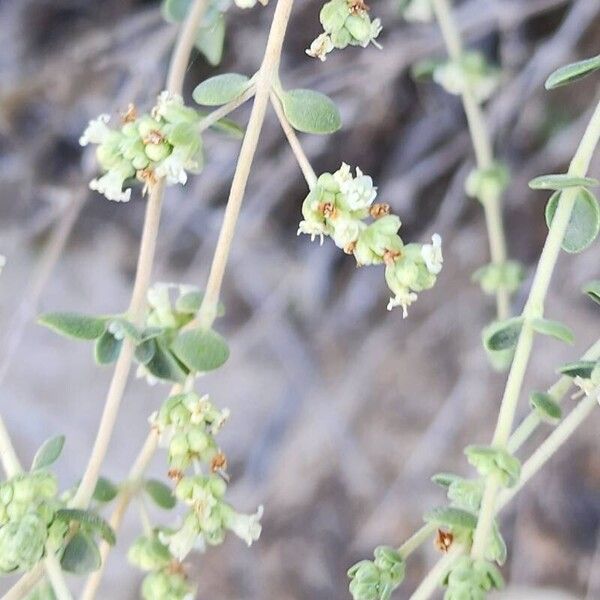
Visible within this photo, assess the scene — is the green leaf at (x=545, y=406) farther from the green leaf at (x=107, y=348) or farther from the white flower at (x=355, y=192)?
the green leaf at (x=107, y=348)

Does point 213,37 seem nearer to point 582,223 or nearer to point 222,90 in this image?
point 222,90

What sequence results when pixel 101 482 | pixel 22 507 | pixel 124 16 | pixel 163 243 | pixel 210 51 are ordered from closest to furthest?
pixel 22 507 < pixel 101 482 < pixel 210 51 < pixel 124 16 < pixel 163 243

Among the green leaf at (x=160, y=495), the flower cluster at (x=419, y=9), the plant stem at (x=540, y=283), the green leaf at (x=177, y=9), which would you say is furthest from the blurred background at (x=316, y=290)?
the plant stem at (x=540, y=283)

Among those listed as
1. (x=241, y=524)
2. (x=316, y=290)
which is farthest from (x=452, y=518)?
(x=316, y=290)

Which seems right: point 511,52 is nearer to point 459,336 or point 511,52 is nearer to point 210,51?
point 459,336

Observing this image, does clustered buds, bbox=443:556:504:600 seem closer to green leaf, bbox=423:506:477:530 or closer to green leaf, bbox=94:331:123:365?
green leaf, bbox=423:506:477:530

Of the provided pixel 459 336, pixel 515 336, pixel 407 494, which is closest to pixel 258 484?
pixel 407 494

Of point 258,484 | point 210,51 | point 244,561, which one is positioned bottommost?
point 244,561

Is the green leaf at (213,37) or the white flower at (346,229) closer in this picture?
the white flower at (346,229)
